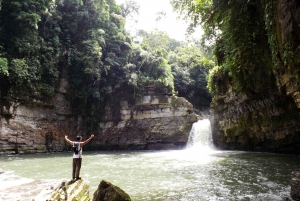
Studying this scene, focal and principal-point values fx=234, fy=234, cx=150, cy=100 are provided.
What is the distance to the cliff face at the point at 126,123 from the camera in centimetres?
2302

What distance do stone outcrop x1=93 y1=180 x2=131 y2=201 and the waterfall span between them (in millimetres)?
17414

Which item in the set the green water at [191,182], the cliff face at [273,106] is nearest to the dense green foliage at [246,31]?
the cliff face at [273,106]

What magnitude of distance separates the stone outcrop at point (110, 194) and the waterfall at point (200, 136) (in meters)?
17.4

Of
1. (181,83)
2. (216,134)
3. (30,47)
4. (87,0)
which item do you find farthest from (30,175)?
(181,83)

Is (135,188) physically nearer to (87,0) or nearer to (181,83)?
(87,0)

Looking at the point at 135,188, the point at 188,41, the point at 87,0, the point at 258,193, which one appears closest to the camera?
the point at 258,193

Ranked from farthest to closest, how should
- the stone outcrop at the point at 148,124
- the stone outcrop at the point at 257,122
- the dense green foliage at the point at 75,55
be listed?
1. the stone outcrop at the point at 148,124
2. the dense green foliage at the point at 75,55
3. the stone outcrop at the point at 257,122

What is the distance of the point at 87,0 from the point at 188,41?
17743mm

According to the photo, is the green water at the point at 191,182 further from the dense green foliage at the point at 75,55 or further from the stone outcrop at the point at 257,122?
the dense green foliage at the point at 75,55

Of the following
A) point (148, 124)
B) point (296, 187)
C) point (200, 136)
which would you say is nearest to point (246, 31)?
point (296, 187)

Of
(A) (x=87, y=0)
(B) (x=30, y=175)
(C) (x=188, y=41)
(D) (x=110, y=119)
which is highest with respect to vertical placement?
(A) (x=87, y=0)

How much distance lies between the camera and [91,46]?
23.6m

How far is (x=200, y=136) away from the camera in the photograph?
2297 cm

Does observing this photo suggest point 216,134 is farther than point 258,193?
Yes
